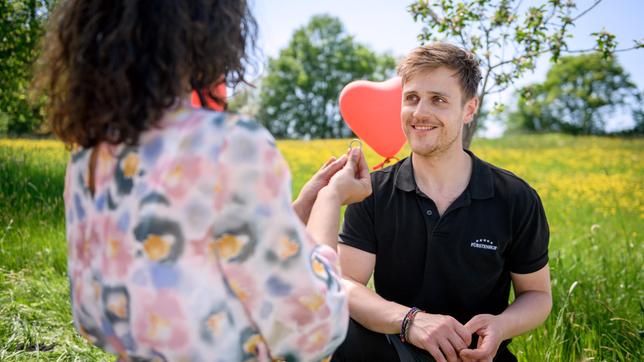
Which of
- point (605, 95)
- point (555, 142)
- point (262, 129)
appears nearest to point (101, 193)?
point (262, 129)

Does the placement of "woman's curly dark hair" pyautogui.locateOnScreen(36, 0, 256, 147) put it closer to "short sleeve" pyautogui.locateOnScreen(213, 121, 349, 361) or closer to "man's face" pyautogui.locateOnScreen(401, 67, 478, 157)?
"short sleeve" pyautogui.locateOnScreen(213, 121, 349, 361)

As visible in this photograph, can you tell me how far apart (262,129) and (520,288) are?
1.50m

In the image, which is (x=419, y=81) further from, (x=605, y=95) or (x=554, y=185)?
(x=605, y=95)

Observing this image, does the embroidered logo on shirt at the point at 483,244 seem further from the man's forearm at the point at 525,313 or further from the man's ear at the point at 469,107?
Result: the man's ear at the point at 469,107

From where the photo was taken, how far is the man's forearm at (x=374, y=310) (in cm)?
193

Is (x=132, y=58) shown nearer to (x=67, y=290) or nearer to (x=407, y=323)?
(x=407, y=323)

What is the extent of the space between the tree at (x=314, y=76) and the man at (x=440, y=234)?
39.2 m

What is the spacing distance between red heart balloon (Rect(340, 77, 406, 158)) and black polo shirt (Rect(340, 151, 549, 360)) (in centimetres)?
30

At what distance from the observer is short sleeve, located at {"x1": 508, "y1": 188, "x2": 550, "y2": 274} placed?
2.07m

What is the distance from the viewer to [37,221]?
430 cm

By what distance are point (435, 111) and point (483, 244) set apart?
21.8 inches

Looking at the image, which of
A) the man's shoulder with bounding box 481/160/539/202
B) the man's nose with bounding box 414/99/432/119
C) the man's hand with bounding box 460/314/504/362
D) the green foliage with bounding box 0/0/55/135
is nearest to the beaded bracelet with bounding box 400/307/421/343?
the man's hand with bounding box 460/314/504/362

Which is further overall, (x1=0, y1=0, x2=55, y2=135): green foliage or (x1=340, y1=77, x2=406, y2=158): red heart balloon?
(x1=0, y1=0, x2=55, y2=135): green foliage

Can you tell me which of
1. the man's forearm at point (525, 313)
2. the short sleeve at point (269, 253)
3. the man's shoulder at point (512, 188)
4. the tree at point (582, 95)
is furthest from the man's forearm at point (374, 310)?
the tree at point (582, 95)
